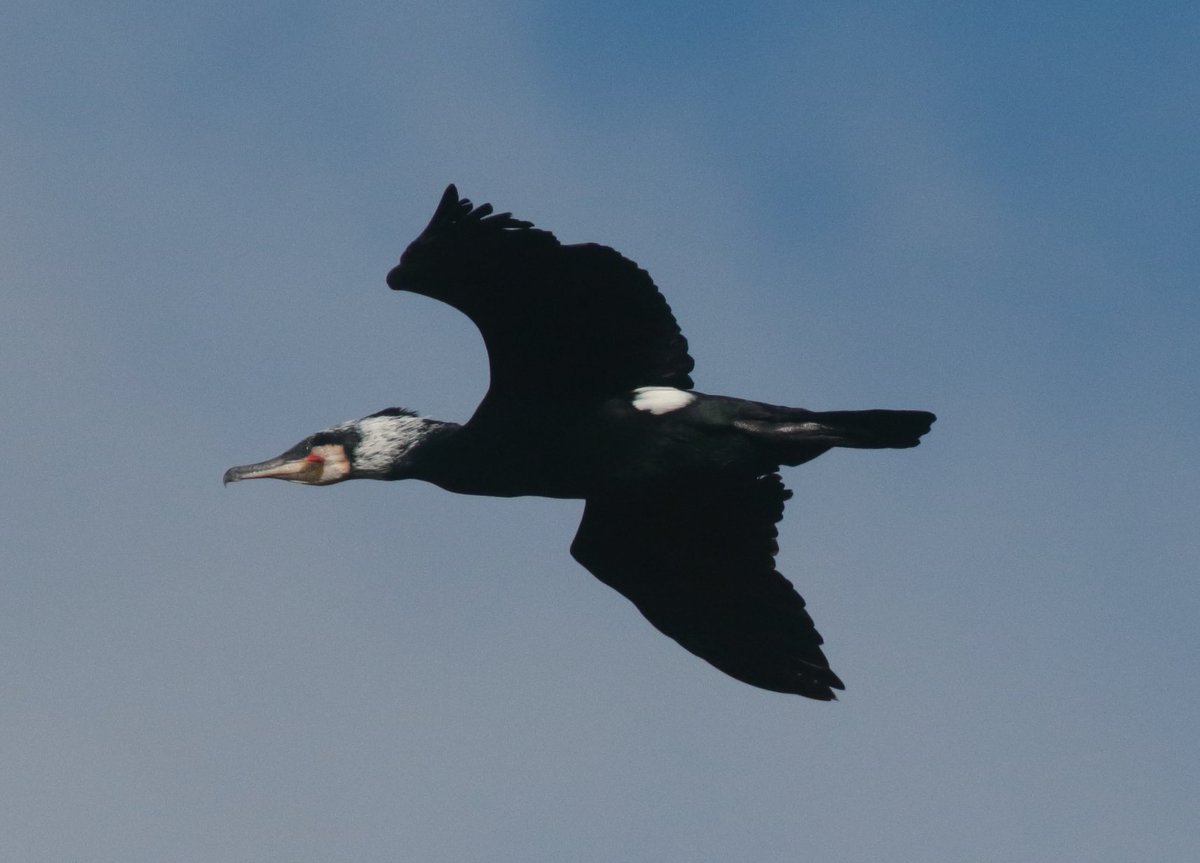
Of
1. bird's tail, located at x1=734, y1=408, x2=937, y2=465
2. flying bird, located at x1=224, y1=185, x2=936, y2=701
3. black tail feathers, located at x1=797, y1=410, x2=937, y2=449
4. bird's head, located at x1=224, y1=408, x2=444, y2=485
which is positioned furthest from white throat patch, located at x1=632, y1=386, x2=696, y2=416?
bird's head, located at x1=224, y1=408, x2=444, y2=485

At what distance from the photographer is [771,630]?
10.2 metres

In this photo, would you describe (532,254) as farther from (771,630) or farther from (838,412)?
(771,630)

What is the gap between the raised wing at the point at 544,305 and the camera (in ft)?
29.6

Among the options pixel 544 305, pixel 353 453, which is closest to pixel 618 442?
pixel 544 305

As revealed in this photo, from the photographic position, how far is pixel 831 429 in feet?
30.9

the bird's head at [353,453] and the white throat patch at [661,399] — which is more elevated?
the white throat patch at [661,399]

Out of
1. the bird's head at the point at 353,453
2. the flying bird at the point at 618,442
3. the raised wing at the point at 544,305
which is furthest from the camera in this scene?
the bird's head at the point at 353,453

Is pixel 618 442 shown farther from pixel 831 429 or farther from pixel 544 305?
pixel 831 429

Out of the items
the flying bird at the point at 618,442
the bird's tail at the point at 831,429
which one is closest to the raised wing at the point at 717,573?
the flying bird at the point at 618,442

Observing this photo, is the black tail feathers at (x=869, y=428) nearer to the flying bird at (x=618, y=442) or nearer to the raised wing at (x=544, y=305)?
the flying bird at (x=618, y=442)

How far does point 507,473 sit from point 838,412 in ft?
4.77

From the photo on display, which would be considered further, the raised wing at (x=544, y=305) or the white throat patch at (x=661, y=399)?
the white throat patch at (x=661, y=399)

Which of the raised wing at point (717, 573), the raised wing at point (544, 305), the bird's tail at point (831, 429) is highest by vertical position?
the raised wing at point (544, 305)

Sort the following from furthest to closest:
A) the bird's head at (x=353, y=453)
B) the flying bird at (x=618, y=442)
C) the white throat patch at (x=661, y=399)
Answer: the bird's head at (x=353, y=453)
the white throat patch at (x=661, y=399)
the flying bird at (x=618, y=442)
